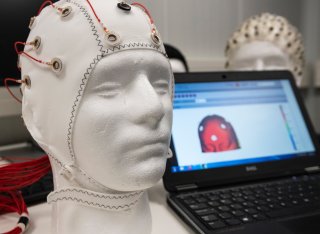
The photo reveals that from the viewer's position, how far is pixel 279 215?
1.55 ft

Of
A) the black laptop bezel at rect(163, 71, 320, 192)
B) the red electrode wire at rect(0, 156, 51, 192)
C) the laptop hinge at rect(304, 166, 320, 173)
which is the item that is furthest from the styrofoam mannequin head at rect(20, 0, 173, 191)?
the laptop hinge at rect(304, 166, 320, 173)

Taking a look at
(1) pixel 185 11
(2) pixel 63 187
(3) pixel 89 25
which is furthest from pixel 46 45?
(1) pixel 185 11

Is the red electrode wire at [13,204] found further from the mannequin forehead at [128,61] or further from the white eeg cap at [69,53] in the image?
the mannequin forehead at [128,61]

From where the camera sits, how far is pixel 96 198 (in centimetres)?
35

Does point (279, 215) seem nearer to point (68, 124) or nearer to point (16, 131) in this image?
point (68, 124)

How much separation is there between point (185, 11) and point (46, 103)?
904mm

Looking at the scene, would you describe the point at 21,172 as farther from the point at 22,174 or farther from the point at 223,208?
the point at 223,208

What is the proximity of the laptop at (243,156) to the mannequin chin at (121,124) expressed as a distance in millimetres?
163

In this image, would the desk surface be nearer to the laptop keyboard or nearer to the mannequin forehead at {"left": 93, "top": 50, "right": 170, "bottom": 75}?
the laptop keyboard

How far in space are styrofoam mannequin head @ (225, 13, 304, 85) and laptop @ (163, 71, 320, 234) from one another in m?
0.26

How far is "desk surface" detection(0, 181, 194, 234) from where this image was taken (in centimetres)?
45

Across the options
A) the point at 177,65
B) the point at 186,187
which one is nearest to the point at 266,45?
the point at 177,65

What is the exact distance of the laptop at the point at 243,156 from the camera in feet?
1.54

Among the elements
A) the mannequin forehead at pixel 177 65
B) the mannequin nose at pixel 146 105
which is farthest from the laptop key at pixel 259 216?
the mannequin forehead at pixel 177 65
